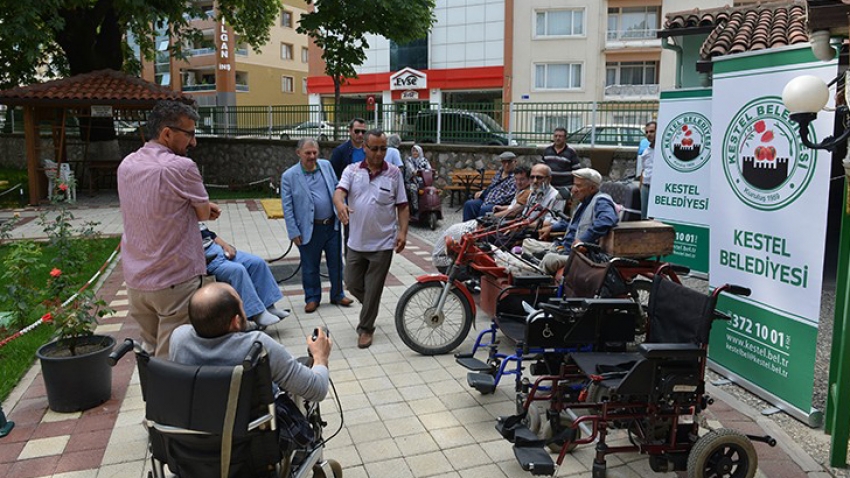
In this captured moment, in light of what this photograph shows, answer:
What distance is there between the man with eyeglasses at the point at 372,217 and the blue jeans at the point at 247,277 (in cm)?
74

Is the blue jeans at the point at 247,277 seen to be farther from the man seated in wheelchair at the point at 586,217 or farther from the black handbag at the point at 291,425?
the man seated in wheelchair at the point at 586,217

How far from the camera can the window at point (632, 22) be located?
102 feet

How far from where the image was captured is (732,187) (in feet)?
15.8

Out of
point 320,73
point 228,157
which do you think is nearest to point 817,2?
point 228,157

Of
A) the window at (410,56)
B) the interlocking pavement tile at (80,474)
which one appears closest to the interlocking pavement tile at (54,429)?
the interlocking pavement tile at (80,474)

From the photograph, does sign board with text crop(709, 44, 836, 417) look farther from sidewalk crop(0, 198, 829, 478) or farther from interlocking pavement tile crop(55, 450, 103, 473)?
interlocking pavement tile crop(55, 450, 103, 473)

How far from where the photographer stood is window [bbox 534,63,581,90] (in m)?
32.2

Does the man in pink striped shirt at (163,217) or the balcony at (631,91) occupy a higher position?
the balcony at (631,91)

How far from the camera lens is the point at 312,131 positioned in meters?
17.7

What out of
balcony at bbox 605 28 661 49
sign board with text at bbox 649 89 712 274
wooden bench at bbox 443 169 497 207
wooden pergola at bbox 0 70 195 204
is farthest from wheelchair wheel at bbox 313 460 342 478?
balcony at bbox 605 28 661 49

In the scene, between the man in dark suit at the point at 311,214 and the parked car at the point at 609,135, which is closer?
the man in dark suit at the point at 311,214

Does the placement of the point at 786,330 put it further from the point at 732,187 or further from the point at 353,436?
the point at 353,436

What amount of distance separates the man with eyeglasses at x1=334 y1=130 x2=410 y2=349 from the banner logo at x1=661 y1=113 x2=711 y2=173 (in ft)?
11.9

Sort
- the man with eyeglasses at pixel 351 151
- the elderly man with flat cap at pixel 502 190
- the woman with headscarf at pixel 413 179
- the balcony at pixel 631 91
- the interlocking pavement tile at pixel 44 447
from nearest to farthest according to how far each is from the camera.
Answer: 1. the interlocking pavement tile at pixel 44 447
2. the man with eyeglasses at pixel 351 151
3. the elderly man with flat cap at pixel 502 190
4. the woman with headscarf at pixel 413 179
5. the balcony at pixel 631 91
